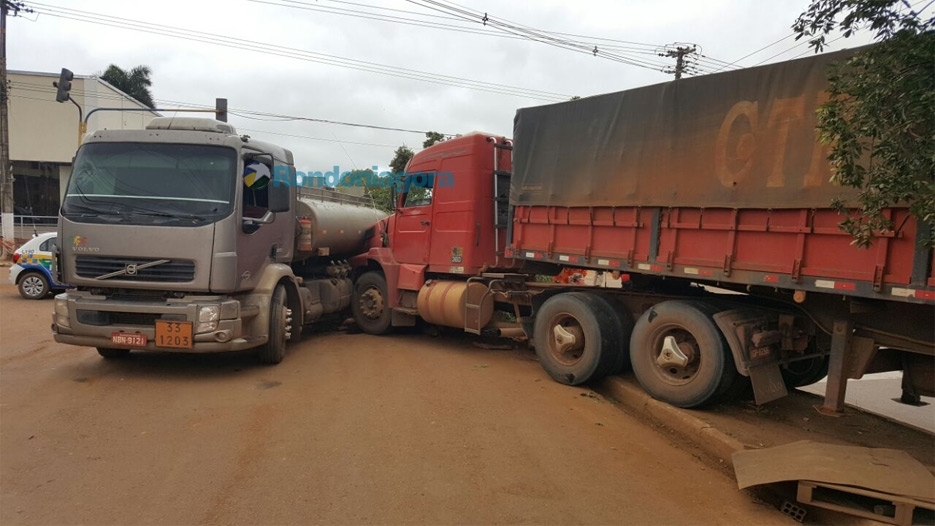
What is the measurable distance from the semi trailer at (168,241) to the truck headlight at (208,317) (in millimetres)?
11

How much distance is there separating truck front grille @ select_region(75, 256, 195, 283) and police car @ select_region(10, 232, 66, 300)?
8015 millimetres

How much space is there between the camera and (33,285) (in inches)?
497

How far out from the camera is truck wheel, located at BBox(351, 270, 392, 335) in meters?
9.70

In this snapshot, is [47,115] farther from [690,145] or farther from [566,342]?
[690,145]

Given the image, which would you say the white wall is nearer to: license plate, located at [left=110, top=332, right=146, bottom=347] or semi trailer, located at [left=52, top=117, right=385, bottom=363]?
semi trailer, located at [left=52, top=117, right=385, bottom=363]

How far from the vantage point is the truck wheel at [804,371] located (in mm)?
6090

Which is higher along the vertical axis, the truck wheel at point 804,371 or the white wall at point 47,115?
the white wall at point 47,115

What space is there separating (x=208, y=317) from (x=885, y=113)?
613 centimetres

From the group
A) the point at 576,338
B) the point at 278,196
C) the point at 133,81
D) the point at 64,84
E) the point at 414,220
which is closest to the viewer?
the point at 576,338

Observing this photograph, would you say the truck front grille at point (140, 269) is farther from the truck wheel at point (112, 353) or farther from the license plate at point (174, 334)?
the truck wheel at point (112, 353)

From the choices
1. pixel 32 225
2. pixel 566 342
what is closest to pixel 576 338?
pixel 566 342

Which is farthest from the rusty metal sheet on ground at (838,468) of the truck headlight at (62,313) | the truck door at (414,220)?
the truck headlight at (62,313)

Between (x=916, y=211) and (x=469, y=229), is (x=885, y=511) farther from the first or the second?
(x=469, y=229)

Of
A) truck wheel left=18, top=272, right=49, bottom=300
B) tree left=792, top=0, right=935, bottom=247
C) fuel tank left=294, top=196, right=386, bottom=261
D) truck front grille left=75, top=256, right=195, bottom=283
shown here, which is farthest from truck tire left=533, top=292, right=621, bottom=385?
truck wheel left=18, top=272, right=49, bottom=300
